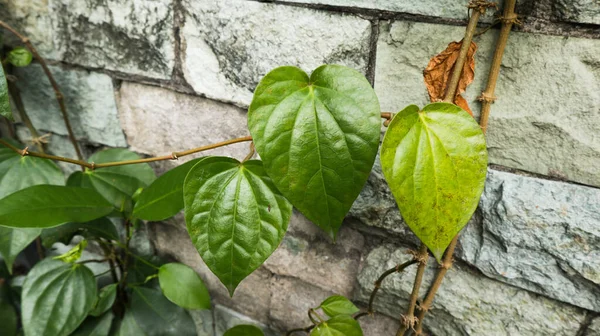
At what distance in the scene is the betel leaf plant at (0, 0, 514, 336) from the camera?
565 millimetres

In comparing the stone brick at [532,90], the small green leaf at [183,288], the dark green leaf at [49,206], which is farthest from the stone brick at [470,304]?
the dark green leaf at [49,206]

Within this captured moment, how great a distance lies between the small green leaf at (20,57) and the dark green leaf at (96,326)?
0.62m

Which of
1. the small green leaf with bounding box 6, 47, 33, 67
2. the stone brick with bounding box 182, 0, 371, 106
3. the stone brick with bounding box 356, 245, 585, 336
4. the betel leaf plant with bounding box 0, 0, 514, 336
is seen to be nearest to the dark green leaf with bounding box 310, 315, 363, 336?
the betel leaf plant with bounding box 0, 0, 514, 336

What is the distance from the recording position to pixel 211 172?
2.21ft

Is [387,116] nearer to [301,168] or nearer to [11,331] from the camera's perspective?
[301,168]

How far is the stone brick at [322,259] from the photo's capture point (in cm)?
94

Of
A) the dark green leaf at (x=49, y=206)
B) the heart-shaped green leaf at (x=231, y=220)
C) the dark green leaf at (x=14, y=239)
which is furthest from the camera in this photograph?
the dark green leaf at (x=14, y=239)

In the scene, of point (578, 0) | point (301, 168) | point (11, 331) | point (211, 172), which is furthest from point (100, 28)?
point (578, 0)

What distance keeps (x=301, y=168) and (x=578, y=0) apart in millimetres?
422

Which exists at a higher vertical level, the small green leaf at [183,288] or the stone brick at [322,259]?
the stone brick at [322,259]

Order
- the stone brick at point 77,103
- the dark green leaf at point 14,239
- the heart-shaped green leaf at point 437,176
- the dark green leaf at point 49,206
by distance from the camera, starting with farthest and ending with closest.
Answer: the stone brick at point 77,103 < the dark green leaf at point 14,239 < the dark green leaf at point 49,206 < the heart-shaped green leaf at point 437,176

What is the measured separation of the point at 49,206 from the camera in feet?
2.69

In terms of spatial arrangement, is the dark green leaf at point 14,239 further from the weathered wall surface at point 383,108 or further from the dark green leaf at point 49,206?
the weathered wall surface at point 383,108

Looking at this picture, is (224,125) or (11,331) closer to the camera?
(224,125)
